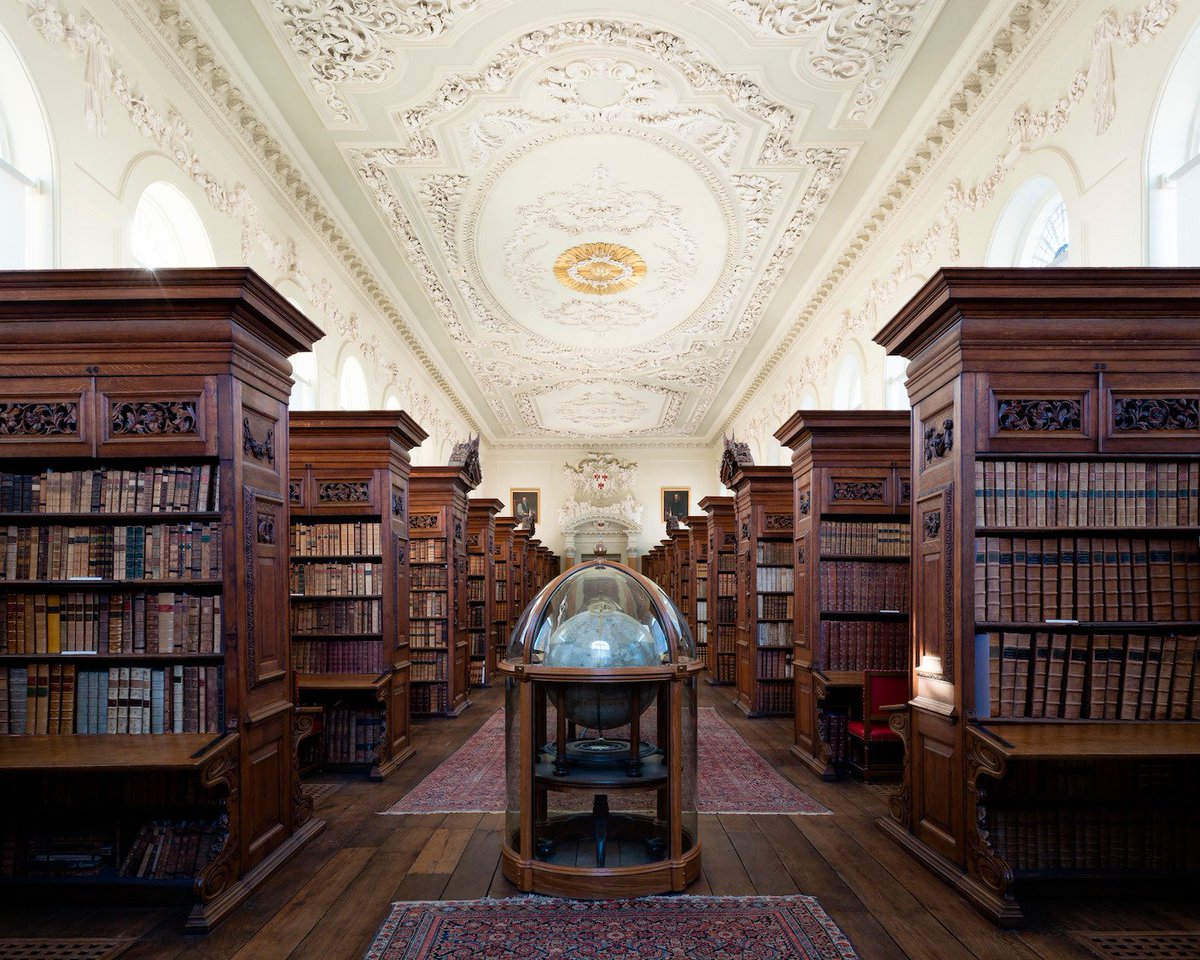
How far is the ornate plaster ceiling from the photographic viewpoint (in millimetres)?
6594

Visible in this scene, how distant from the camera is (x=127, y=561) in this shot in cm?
407

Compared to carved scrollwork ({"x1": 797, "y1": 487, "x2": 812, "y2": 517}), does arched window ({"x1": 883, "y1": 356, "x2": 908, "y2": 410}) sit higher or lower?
higher

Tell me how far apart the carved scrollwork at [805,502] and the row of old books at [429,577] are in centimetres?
399

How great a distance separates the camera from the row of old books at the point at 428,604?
30.0 feet

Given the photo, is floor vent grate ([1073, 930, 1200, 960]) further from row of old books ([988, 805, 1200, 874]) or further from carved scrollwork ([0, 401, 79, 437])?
carved scrollwork ([0, 401, 79, 437])

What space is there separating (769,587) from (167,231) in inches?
261

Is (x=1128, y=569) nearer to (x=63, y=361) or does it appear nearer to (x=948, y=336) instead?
(x=948, y=336)

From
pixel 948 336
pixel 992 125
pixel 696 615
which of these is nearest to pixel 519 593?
pixel 696 615

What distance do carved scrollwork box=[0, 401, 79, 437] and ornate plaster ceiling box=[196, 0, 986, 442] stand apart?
12.5 feet

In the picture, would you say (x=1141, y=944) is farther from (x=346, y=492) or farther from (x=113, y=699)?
(x=346, y=492)

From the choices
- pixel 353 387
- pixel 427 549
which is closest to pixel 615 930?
pixel 427 549

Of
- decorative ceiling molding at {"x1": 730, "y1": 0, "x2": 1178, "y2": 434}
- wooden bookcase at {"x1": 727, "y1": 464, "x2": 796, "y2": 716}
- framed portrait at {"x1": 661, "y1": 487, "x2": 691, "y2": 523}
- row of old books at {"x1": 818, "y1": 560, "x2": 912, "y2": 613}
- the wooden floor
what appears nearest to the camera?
the wooden floor

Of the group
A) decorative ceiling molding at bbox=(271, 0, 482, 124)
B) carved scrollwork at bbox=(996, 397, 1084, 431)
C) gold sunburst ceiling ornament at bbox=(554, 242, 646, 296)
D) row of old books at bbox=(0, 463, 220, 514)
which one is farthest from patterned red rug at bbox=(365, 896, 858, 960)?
gold sunburst ceiling ornament at bbox=(554, 242, 646, 296)

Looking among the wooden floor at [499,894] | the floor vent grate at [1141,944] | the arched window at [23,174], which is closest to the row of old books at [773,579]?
the wooden floor at [499,894]
